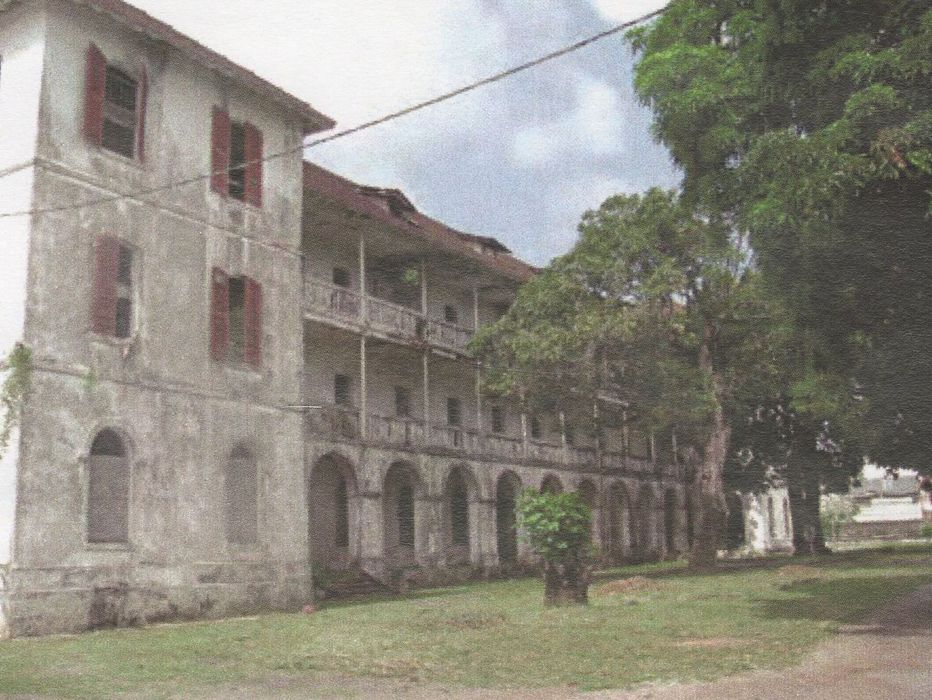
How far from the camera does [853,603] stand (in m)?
16.1

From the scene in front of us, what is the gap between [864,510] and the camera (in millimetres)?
85188

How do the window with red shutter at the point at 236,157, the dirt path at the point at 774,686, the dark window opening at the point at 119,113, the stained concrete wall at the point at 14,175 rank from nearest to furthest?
the dirt path at the point at 774,686, the stained concrete wall at the point at 14,175, the dark window opening at the point at 119,113, the window with red shutter at the point at 236,157

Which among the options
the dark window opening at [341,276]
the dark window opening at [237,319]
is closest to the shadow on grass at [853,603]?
the dark window opening at [237,319]

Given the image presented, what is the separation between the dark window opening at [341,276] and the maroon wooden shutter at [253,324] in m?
6.49

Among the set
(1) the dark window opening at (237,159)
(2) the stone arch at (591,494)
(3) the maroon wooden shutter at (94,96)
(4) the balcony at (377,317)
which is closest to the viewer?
(3) the maroon wooden shutter at (94,96)

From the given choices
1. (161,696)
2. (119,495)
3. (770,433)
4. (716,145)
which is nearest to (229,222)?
(119,495)

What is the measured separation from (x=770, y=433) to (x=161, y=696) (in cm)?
2886

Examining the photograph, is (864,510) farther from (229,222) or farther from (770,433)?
(229,222)

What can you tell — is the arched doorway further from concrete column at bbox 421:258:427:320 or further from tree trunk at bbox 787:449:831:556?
tree trunk at bbox 787:449:831:556

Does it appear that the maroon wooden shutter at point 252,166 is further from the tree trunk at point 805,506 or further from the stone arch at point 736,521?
the stone arch at point 736,521

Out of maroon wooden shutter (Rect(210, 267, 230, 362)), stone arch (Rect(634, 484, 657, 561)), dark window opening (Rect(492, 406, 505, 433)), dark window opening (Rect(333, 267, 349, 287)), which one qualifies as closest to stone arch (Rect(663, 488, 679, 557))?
stone arch (Rect(634, 484, 657, 561))

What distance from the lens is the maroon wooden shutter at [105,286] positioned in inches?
649

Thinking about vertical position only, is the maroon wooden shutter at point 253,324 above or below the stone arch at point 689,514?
above

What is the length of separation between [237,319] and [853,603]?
12622mm
